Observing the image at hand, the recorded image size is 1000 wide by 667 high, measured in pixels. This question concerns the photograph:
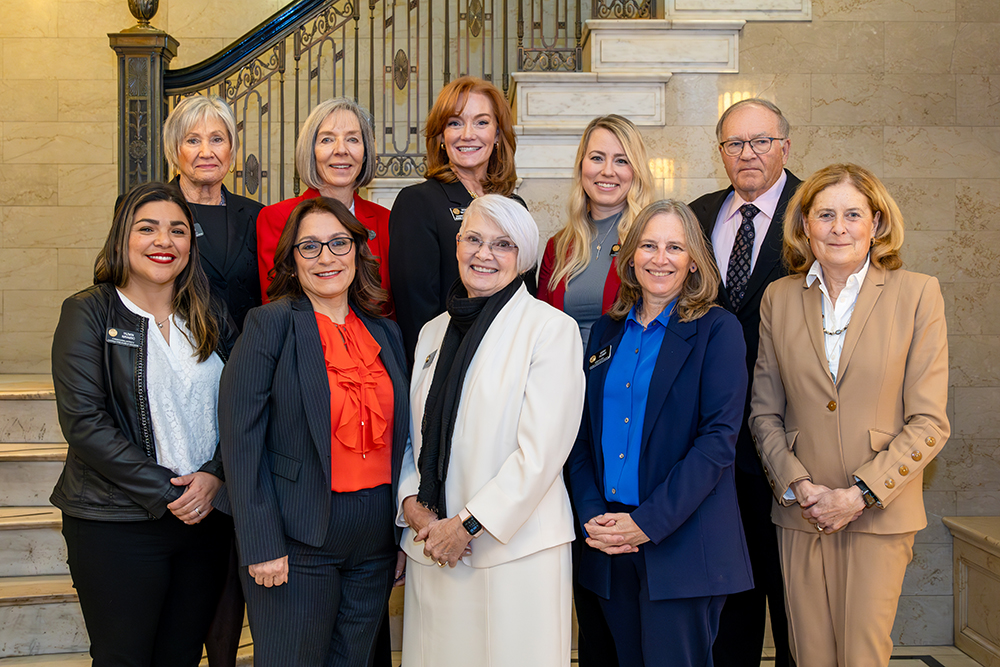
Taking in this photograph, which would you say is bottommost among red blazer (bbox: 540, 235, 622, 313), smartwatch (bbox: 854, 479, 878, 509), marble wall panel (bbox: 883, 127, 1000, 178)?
smartwatch (bbox: 854, 479, 878, 509)

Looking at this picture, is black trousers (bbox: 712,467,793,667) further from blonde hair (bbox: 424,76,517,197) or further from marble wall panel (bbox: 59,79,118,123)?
marble wall panel (bbox: 59,79,118,123)

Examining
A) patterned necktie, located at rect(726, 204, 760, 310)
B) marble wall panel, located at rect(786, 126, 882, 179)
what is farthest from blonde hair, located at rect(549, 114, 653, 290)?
marble wall panel, located at rect(786, 126, 882, 179)

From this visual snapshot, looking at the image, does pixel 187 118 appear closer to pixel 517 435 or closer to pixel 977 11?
pixel 517 435

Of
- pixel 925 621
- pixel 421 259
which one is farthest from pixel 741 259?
pixel 925 621

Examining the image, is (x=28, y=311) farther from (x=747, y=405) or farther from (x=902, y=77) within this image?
(x=902, y=77)

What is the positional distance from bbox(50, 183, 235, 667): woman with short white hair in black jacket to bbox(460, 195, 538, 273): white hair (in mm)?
A: 919

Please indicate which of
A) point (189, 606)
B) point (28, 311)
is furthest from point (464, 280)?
point (28, 311)

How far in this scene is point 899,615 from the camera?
13.4 feet

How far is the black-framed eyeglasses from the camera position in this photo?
2.23 metres

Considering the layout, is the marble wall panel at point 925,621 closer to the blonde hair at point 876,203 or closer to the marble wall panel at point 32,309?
the blonde hair at point 876,203

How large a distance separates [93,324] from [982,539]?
4.02 m

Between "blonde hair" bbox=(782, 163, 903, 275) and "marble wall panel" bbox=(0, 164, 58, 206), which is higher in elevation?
"marble wall panel" bbox=(0, 164, 58, 206)

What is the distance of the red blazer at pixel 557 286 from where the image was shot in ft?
8.55

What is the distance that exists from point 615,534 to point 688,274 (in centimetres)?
79
